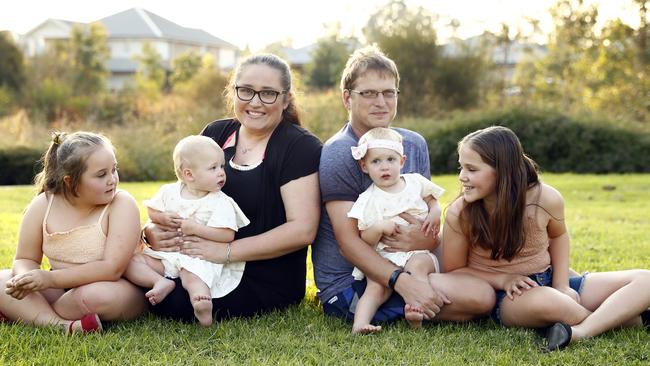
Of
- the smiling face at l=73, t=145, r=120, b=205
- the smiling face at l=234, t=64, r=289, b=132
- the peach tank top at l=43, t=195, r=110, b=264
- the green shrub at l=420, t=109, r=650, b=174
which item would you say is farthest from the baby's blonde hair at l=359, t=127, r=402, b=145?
the green shrub at l=420, t=109, r=650, b=174

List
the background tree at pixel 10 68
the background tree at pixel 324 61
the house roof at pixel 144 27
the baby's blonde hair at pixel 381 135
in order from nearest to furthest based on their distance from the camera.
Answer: the baby's blonde hair at pixel 381 135, the background tree at pixel 10 68, the background tree at pixel 324 61, the house roof at pixel 144 27

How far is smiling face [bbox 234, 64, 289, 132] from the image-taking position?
4.43m

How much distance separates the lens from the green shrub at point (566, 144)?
1828cm

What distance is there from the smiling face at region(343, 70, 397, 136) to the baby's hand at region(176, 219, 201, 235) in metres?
1.19

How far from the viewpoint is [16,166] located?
59.4 feet

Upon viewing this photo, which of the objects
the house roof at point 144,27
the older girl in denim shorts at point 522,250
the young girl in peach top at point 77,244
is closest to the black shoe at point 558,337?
the older girl in denim shorts at point 522,250

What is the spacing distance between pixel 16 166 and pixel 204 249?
50.8ft

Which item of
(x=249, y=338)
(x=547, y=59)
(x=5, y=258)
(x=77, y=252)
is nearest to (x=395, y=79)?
(x=249, y=338)

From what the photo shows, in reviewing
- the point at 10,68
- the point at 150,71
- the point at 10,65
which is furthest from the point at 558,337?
the point at 150,71

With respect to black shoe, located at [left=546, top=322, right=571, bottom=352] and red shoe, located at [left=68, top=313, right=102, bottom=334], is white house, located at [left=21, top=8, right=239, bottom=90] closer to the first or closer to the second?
red shoe, located at [left=68, top=313, right=102, bottom=334]

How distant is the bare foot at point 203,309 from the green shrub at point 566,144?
14.6m

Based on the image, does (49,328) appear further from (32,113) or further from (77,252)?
(32,113)

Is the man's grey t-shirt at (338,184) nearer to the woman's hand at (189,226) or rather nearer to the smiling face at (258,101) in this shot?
the smiling face at (258,101)

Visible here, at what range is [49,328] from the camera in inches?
160
